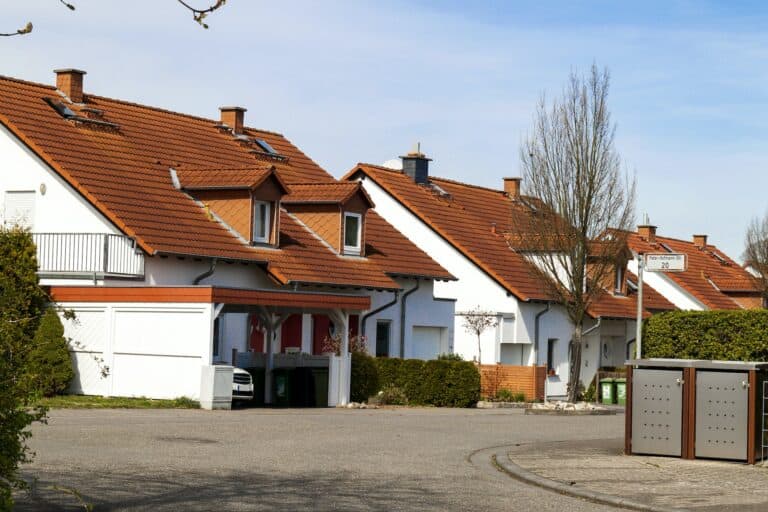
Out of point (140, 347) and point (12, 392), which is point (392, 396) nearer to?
point (140, 347)

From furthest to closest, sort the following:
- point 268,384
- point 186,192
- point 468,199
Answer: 1. point 468,199
2. point 186,192
3. point 268,384

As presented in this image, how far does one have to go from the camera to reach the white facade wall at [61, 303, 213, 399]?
27.0 meters

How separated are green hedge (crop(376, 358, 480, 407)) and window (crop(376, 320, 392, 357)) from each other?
14.9 feet

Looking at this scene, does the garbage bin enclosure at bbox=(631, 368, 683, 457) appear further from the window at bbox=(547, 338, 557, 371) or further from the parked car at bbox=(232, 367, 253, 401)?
the window at bbox=(547, 338, 557, 371)

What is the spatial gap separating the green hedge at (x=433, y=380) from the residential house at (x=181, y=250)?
183 centimetres

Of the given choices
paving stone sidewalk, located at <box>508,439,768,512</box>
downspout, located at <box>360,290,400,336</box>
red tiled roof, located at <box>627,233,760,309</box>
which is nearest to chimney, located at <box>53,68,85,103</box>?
downspout, located at <box>360,290,400,336</box>

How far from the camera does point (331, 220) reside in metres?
36.2

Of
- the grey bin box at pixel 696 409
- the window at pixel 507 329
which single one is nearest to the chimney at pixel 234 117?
the window at pixel 507 329

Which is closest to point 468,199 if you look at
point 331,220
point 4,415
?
point 331,220

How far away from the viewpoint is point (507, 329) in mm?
42500

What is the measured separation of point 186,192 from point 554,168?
9.62 meters

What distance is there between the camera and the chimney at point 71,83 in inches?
1377

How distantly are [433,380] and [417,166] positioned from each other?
52.1 feet

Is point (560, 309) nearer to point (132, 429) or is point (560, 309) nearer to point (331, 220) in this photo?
point (331, 220)
